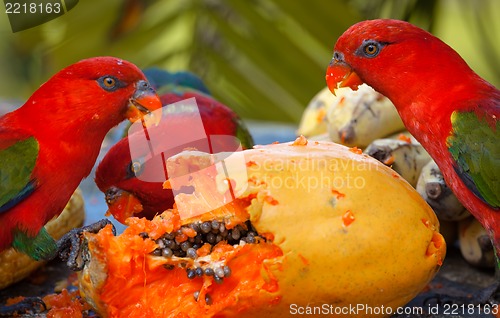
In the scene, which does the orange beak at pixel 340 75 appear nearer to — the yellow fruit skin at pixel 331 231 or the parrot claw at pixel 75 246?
the yellow fruit skin at pixel 331 231

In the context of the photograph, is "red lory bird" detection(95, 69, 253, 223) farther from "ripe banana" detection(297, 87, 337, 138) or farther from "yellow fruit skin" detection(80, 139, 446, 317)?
"ripe banana" detection(297, 87, 337, 138)

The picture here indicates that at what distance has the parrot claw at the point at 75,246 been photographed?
1571mm

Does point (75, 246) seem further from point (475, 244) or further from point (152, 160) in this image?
point (475, 244)

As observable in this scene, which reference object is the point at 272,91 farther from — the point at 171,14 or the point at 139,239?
the point at 139,239

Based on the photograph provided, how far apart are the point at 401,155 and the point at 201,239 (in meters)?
0.81

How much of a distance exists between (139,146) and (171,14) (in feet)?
6.89

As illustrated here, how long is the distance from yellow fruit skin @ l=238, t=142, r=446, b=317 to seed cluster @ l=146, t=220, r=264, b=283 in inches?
3.5

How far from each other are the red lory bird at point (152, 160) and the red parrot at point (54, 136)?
5.5 inches

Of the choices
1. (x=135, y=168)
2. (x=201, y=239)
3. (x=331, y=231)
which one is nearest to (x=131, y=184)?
(x=135, y=168)

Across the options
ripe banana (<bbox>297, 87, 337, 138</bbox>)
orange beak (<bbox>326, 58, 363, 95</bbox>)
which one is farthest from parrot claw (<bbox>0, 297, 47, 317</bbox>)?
ripe banana (<bbox>297, 87, 337, 138</bbox>)

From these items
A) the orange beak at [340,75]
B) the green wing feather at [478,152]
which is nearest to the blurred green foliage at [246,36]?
the orange beak at [340,75]

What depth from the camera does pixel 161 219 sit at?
153 centimetres

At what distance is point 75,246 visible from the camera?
1.61m

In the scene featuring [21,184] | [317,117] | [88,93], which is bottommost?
[317,117]
